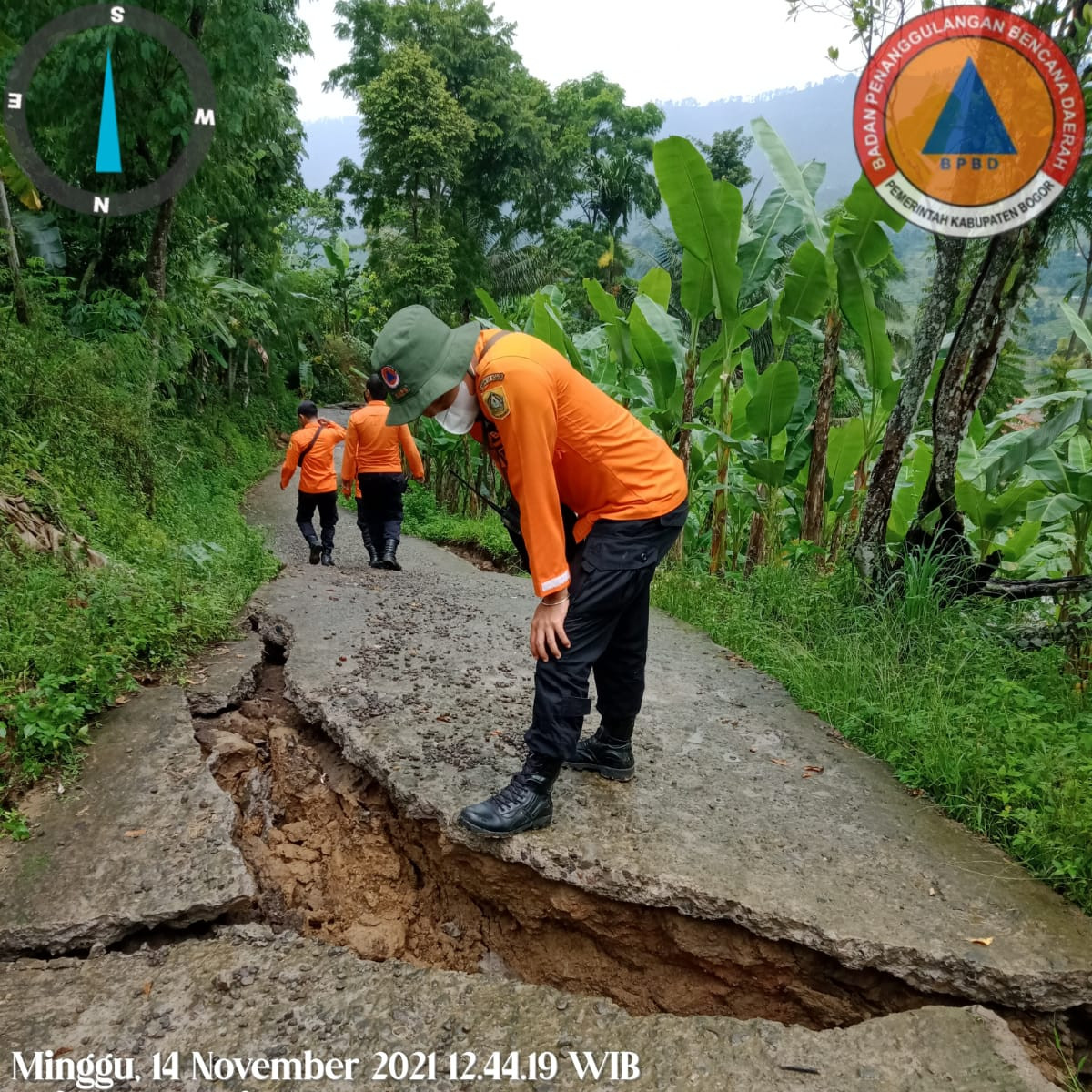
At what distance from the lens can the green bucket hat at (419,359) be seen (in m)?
2.20

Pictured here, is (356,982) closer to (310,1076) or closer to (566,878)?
(310,1076)

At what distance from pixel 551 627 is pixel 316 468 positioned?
5.43 m

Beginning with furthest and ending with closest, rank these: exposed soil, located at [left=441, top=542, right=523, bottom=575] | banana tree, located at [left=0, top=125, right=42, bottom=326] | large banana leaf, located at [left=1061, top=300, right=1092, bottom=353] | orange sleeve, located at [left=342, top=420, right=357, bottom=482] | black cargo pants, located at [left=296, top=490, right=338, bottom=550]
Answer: exposed soil, located at [left=441, top=542, right=523, bottom=575] → black cargo pants, located at [left=296, top=490, right=338, bottom=550] → orange sleeve, located at [left=342, top=420, right=357, bottom=482] → banana tree, located at [left=0, top=125, right=42, bottom=326] → large banana leaf, located at [left=1061, top=300, right=1092, bottom=353]

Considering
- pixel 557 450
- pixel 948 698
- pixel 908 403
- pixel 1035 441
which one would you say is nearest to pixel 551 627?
pixel 557 450

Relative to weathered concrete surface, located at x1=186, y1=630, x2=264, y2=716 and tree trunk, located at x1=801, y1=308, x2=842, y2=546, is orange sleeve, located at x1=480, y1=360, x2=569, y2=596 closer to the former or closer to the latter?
weathered concrete surface, located at x1=186, y1=630, x2=264, y2=716

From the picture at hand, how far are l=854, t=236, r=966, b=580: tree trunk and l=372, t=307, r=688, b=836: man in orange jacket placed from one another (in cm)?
237

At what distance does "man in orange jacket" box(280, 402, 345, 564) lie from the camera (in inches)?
278

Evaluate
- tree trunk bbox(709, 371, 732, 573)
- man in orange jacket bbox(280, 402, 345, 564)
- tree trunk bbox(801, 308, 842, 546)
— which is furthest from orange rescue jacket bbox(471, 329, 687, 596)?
man in orange jacket bbox(280, 402, 345, 564)

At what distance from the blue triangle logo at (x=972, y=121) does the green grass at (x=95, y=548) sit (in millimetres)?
4666

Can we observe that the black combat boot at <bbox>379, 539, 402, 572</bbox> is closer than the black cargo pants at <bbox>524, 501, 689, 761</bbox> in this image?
No

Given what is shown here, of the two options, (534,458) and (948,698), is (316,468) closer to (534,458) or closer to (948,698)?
(534,458)

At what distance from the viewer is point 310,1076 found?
176cm

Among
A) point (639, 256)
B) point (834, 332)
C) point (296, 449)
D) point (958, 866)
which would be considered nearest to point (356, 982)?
point (958, 866)

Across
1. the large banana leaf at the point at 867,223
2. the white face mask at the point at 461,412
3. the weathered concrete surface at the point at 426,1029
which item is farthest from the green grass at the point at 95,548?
the large banana leaf at the point at 867,223
